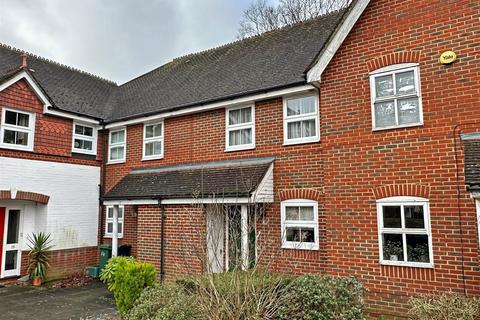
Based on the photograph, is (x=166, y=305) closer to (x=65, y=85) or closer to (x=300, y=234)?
(x=300, y=234)

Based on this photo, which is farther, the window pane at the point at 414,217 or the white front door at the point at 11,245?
the white front door at the point at 11,245

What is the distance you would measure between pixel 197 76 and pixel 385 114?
879 centimetres

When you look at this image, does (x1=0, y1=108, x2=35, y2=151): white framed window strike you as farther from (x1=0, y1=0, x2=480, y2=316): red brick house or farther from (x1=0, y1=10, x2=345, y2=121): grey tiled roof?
(x1=0, y1=10, x2=345, y2=121): grey tiled roof

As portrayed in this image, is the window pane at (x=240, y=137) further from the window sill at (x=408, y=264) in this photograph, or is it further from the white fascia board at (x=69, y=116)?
the white fascia board at (x=69, y=116)

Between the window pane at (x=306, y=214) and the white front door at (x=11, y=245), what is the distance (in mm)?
10190

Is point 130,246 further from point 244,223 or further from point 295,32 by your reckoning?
point 295,32

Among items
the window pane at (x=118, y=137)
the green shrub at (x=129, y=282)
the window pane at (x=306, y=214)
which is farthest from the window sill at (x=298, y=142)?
the window pane at (x=118, y=137)

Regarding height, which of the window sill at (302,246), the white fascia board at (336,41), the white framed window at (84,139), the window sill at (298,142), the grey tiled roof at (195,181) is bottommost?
the window sill at (302,246)

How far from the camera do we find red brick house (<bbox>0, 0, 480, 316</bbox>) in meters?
7.50

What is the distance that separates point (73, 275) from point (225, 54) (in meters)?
11.2

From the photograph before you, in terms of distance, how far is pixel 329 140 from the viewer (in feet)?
29.8

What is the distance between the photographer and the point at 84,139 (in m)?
14.7

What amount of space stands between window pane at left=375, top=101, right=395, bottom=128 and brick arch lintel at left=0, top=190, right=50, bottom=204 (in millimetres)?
11586

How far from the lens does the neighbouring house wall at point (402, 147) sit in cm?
732
